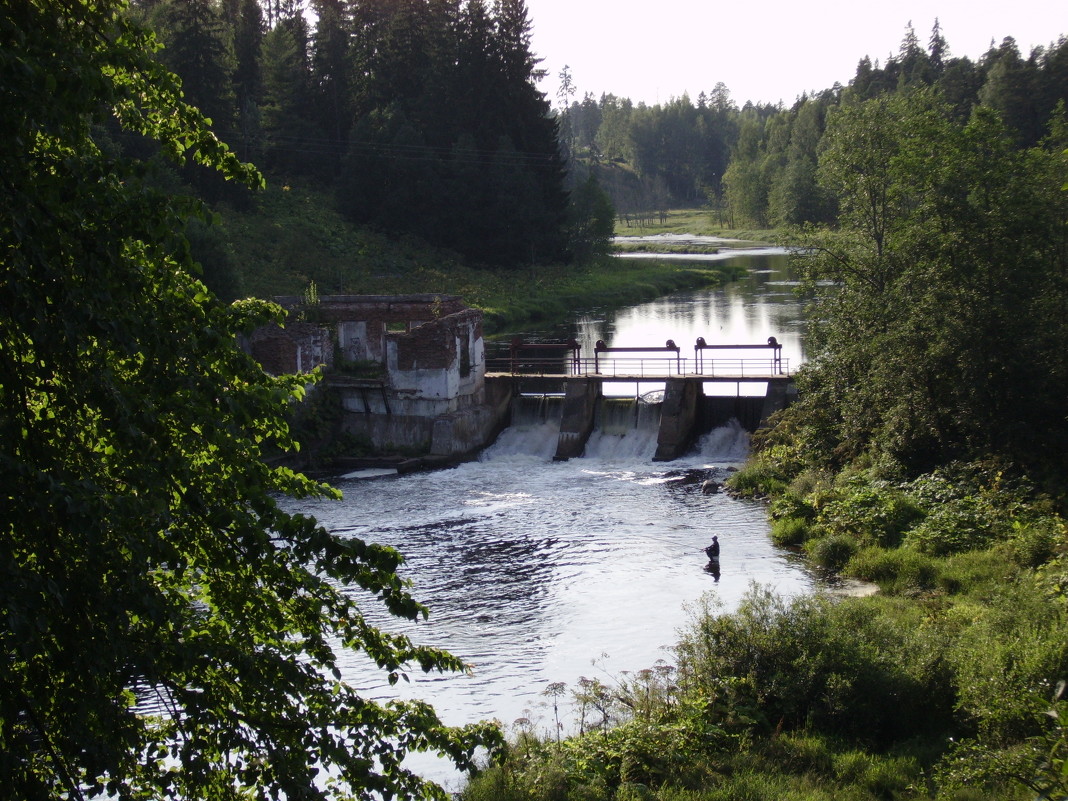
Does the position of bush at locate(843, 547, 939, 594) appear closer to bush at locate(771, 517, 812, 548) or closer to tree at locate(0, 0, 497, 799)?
bush at locate(771, 517, 812, 548)

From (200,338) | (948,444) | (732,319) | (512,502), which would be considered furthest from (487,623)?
(732,319)

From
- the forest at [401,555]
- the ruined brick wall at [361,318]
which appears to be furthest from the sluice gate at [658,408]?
the ruined brick wall at [361,318]

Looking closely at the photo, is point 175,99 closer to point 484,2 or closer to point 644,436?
point 644,436

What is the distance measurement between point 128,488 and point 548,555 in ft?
52.2

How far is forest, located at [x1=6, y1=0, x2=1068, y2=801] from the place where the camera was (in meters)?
5.76

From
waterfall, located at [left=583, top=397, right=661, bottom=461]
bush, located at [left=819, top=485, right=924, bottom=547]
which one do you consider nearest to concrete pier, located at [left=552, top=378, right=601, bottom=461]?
waterfall, located at [left=583, top=397, right=661, bottom=461]

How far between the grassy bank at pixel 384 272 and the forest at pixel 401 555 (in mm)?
28727

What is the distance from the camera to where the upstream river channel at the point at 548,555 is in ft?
52.4

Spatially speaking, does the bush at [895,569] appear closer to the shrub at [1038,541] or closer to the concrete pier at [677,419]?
the shrub at [1038,541]

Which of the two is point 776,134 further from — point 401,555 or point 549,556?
point 401,555

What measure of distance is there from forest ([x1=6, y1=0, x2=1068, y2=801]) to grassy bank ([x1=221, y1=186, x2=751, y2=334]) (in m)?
28.7

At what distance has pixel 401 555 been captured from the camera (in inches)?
286

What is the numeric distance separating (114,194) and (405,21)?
7354cm

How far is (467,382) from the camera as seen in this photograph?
31312mm
